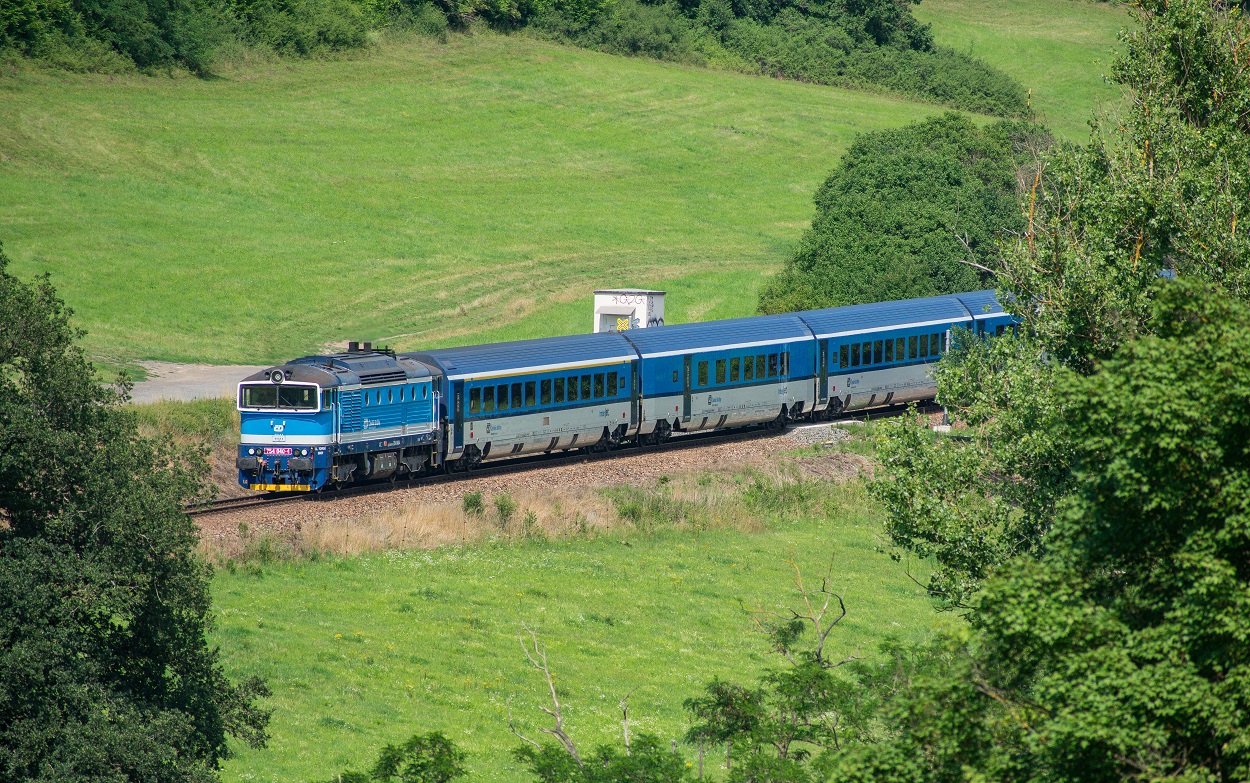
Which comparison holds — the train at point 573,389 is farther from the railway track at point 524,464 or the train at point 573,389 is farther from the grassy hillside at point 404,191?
the grassy hillside at point 404,191

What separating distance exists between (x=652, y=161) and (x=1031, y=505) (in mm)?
74366

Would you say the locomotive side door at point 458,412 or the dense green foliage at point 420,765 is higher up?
the dense green foliage at point 420,765

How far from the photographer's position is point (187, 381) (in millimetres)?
52156

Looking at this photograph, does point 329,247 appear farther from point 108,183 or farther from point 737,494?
point 737,494

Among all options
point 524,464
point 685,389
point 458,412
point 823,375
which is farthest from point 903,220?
point 458,412

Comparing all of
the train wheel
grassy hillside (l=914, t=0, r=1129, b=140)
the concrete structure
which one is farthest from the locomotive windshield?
grassy hillside (l=914, t=0, r=1129, b=140)

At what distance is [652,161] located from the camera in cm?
9294

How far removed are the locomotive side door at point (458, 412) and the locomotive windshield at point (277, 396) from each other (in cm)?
433

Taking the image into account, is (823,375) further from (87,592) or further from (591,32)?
(591,32)

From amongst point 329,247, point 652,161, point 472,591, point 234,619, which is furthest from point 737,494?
point 652,161

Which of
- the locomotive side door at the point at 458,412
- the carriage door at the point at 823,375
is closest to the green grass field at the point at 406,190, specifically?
the carriage door at the point at 823,375

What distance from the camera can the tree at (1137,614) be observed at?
11.1m

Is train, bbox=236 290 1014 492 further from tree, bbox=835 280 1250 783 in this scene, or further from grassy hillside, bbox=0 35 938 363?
tree, bbox=835 280 1250 783

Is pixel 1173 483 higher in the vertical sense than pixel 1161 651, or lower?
higher
